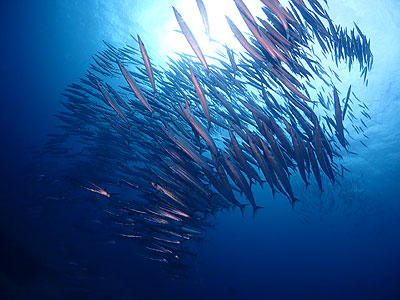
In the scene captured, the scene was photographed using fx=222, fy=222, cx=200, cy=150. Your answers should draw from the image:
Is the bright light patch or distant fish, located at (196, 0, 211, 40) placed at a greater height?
the bright light patch

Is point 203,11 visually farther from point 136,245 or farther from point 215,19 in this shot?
point 136,245

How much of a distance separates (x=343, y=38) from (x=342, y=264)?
52.3 metres

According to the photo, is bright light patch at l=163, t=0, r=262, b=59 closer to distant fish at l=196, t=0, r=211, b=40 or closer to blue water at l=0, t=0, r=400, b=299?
blue water at l=0, t=0, r=400, b=299

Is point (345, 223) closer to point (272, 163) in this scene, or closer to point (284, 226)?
point (284, 226)

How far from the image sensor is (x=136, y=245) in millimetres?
13086

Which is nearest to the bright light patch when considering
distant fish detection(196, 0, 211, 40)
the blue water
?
the blue water

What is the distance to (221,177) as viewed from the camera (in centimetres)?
342

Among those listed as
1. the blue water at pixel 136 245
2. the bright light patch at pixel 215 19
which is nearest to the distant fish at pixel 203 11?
the blue water at pixel 136 245

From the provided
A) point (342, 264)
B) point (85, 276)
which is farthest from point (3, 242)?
point (342, 264)

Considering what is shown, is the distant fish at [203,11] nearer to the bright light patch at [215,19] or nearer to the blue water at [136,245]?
the blue water at [136,245]

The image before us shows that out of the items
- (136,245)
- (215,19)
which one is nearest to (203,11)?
(215,19)

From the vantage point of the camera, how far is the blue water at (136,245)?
1062cm

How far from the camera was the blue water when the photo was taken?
34.9 feet

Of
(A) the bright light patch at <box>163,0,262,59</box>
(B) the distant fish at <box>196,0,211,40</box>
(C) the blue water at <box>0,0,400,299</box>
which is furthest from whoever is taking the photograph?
(A) the bright light patch at <box>163,0,262,59</box>
